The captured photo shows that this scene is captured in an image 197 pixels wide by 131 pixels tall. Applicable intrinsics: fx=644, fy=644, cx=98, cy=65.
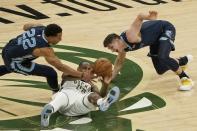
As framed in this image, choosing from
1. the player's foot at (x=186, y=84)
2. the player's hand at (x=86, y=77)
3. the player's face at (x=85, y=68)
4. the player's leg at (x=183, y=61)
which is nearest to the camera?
the player's hand at (x=86, y=77)

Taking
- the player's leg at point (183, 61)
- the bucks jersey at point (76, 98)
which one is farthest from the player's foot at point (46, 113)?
the player's leg at point (183, 61)

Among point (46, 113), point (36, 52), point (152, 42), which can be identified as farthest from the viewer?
point (152, 42)

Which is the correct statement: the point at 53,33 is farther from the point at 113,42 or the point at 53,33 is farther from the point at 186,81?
the point at 186,81

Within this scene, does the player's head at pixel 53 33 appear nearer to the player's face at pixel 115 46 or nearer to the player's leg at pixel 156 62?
the player's face at pixel 115 46

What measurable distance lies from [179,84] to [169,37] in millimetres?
801

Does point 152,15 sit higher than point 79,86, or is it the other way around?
point 152,15

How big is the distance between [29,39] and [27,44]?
0.07 metres

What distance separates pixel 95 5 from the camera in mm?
14758

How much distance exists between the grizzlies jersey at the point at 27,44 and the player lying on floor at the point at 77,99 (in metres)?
0.61

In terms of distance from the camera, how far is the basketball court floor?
28.1 feet

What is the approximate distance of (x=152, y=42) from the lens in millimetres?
9688

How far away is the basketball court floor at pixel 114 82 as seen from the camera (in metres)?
8.56

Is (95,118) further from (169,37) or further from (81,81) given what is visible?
(169,37)

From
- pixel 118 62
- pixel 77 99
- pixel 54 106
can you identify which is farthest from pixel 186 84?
pixel 54 106
